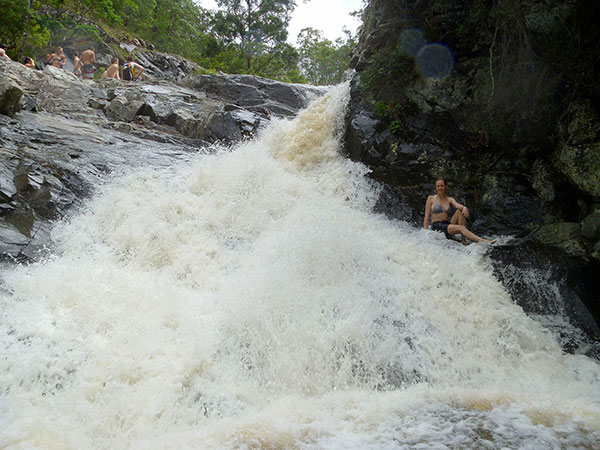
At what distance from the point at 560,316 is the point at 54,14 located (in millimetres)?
20235

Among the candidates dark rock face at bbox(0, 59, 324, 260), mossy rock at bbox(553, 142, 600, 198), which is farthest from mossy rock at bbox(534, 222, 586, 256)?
dark rock face at bbox(0, 59, 324, 260)

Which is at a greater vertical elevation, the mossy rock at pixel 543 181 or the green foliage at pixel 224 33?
the green foliage at pixel 224 33

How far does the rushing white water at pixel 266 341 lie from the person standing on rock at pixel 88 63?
452 inches

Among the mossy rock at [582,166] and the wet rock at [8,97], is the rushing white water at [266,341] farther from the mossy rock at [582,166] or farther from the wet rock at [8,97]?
the wet rock at [8,97]

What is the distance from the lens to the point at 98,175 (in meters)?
7.43

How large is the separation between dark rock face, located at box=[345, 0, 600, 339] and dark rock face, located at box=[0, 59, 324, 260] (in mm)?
4007

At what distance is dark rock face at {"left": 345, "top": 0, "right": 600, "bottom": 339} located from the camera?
6137 millimetres

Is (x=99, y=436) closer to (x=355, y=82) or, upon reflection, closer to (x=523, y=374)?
(x=523, y=374)

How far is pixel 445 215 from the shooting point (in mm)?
6996

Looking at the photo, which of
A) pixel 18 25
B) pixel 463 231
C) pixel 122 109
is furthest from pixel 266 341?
pixel 18 25

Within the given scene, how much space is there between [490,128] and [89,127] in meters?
9.05

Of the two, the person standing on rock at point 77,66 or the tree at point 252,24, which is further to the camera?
the tree at point 252,24

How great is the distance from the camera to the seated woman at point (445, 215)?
22.2 feet

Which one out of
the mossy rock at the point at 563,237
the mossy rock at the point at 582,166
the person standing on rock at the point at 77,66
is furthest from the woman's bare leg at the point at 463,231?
the person standing on rock at the point at 77,66
